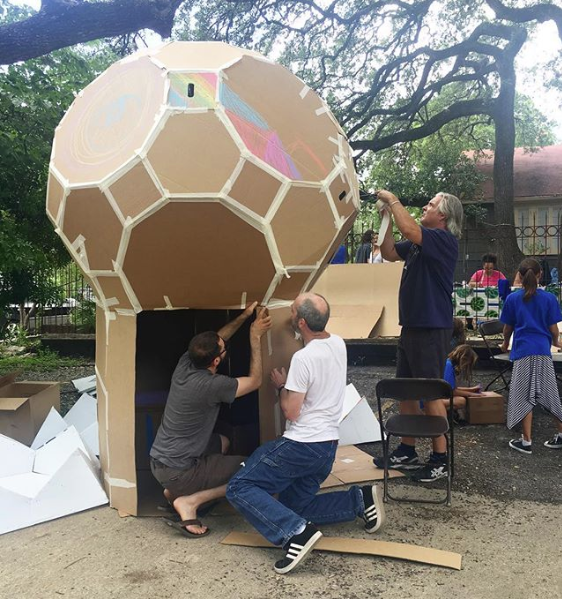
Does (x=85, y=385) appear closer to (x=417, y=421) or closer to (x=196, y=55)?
(x=417, y=421)

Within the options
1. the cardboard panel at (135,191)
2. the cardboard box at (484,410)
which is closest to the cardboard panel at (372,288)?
the cardboard box at (484,410)

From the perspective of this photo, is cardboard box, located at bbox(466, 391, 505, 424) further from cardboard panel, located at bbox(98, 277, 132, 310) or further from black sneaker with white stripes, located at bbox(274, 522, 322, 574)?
cardboard panel, located at bbox(98, 277, 132, 310)

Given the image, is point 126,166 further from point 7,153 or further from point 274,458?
point 7,153

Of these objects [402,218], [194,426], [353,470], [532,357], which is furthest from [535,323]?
[194,426]

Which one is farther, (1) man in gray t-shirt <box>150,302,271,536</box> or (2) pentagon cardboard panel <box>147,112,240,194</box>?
(1) man in gray t-shirt <box>150,302,271,536</box>

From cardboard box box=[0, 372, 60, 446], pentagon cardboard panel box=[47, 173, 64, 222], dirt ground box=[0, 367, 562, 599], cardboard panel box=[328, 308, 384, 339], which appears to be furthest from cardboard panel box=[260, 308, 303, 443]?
cardboard panel box=[328, 308, 384, 339]

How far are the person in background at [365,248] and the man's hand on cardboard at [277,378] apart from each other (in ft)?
20.2

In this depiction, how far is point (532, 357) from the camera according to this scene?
4.40 m

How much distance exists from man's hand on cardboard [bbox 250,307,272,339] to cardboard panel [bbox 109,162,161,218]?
34.1 inches

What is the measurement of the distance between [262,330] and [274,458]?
0.70 meters

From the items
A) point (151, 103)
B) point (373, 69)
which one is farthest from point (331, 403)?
point (373, 69)

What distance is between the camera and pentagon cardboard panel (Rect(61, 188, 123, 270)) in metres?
2.87

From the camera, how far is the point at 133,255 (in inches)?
115

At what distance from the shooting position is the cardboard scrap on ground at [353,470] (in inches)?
147
